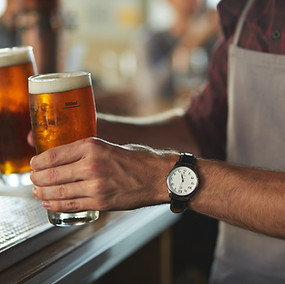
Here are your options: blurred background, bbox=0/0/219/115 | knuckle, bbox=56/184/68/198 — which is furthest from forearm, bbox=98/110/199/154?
blurred background, bbox=0/0/219/115

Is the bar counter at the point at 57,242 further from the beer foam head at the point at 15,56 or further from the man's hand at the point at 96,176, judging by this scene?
the beer foam head at the point at 15,56

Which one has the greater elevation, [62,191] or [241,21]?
[241,21]

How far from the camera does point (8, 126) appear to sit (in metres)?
1.11

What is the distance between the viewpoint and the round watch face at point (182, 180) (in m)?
0.89

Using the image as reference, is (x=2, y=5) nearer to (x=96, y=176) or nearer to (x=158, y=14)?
(x=96, y=176)

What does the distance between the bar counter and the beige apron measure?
356mm

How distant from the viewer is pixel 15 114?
3.64 ft

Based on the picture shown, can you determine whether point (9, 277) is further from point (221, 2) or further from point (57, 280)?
point (221, 2)

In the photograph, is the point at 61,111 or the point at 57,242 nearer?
the point at 61,111

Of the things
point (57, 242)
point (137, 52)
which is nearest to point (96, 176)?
point (57, 242)

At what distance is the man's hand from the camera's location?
2.72 ft

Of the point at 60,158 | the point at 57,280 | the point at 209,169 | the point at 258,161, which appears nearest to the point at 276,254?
the point at 258,161

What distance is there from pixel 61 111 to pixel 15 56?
0.29 metres

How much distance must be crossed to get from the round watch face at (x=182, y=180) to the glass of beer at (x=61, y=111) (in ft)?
0.62
